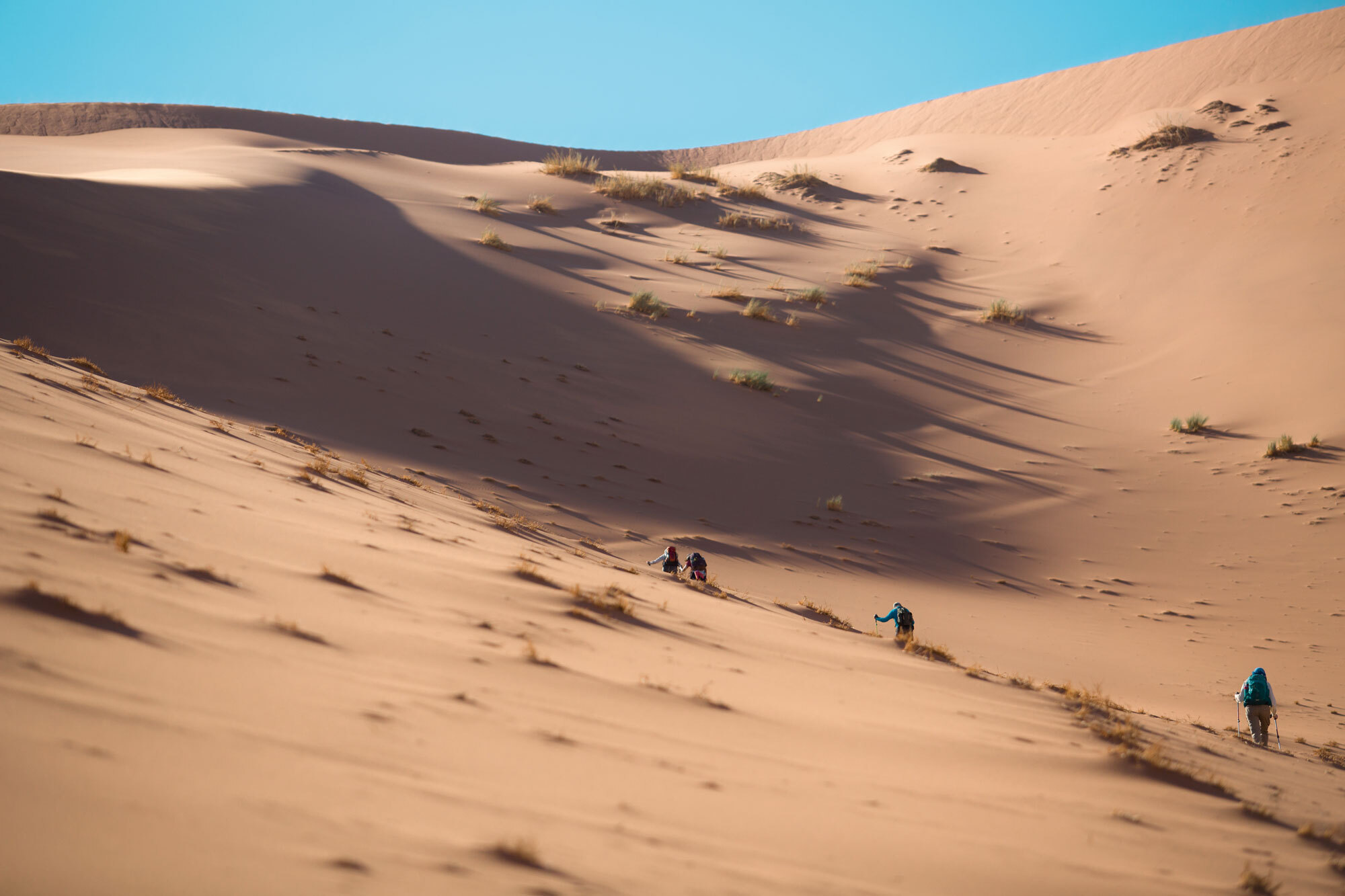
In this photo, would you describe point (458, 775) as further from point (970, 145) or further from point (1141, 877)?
point (970, 145)

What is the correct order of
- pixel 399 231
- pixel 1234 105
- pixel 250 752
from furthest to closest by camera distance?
1. pixel 1234 105
2. pixel 399 231
3. pixel 250 752

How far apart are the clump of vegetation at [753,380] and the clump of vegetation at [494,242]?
7.08 metres

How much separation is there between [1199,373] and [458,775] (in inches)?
694

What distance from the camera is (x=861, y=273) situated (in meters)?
21.0

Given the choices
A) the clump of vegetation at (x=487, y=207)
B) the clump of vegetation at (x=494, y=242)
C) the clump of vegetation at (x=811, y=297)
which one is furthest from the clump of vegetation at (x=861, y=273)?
the clump of vegetation at (x=487, y=207)

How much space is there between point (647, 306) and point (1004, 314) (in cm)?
897

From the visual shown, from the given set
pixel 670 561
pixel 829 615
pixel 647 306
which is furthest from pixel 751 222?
pixel 829 615

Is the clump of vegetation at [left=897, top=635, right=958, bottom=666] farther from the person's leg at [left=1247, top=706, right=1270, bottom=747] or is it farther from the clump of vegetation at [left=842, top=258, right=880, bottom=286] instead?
the clump of vegetation at [left=842, top=258, right=880, bottom=286]

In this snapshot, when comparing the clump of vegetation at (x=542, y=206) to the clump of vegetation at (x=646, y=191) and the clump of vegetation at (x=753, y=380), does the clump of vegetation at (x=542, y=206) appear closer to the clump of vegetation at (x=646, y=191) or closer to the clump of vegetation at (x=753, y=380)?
the clump of vegetation at (x=646, y=191)

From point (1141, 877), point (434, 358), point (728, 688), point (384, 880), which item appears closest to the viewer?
point (384, 880)

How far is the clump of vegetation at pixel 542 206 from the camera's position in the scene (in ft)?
77.2

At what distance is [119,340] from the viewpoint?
9.69 metres

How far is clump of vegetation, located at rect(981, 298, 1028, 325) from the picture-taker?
1948 centimetres

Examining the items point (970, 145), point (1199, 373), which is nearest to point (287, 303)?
point (1199, 373)
